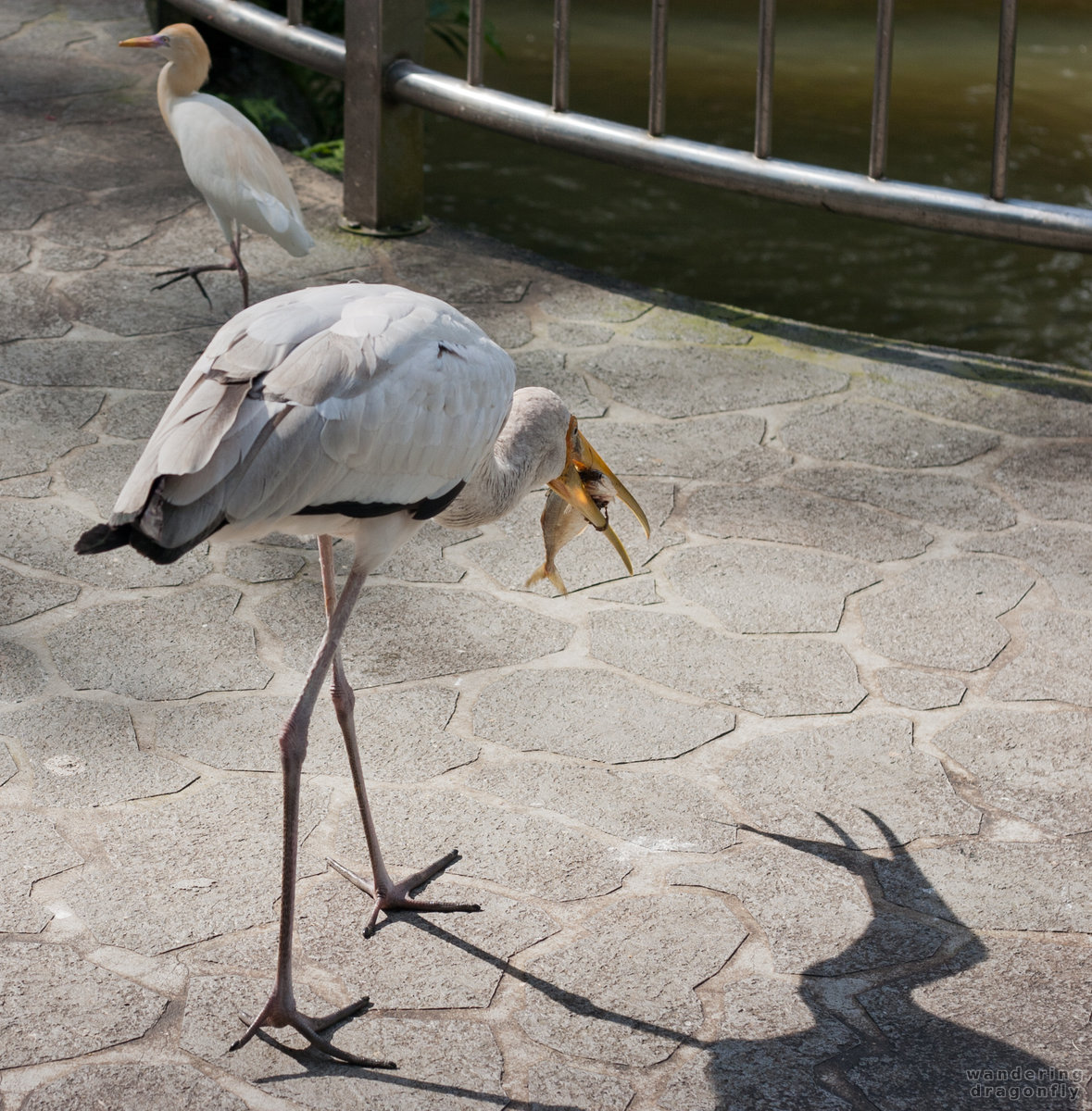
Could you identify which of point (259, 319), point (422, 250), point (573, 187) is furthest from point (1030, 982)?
point (573, 187)

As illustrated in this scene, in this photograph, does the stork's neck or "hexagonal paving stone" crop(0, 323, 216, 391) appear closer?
the stork's neck

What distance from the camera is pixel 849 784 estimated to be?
10.5 ft

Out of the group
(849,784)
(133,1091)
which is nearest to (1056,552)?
(849,784)

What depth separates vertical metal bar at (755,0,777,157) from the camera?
16.2 ft

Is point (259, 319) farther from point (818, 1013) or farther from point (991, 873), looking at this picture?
point (991, 873)

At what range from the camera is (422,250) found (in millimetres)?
5867

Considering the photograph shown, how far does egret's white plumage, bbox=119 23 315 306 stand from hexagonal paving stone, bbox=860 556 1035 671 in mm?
2327

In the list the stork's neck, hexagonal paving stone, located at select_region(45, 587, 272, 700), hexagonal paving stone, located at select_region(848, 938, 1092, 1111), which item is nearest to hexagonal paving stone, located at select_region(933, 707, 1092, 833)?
hexagonal paving stone, located at select_region(848, 938, 1092, 1111)

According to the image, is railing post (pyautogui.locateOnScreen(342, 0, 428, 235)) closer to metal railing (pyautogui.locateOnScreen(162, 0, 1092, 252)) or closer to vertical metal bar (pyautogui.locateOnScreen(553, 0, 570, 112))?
metal railing (pyautogui.locateOnScreen(162, 0, 1092, 252))

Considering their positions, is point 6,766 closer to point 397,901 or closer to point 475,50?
point 397,901

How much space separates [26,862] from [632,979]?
1208mm

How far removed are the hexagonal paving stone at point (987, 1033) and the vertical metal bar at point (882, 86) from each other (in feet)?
9.90

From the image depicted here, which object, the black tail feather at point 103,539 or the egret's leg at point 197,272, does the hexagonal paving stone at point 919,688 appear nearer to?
the black tail feather at point 103,539

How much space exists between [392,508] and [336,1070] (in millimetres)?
981
